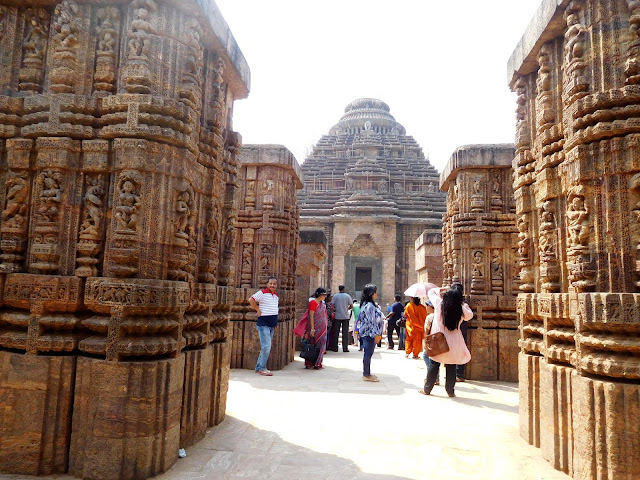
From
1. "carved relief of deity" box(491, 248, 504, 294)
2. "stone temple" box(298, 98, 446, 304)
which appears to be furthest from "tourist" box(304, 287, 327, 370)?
"stone temple" box(298, 98, 446, 304)

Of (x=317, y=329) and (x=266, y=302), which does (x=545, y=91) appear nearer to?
(x=266, y=302)

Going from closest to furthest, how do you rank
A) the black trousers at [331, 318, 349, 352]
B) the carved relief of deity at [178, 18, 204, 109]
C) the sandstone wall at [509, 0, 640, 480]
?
the sandstone wall at [509, 0, 640, 480] < the carved relief of deity at [178, 18, 204, 109] < the black trousers at [331, 318, 349, 352]

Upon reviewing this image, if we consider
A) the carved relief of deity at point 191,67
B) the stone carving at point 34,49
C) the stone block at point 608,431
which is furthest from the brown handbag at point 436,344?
the stone carving at point 34,49

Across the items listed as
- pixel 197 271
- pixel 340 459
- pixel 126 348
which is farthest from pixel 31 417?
pixel 340 459

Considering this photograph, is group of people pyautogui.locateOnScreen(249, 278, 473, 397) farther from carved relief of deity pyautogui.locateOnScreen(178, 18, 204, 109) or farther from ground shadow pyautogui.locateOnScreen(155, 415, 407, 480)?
carved relief of deity pyautogui.locateOnScreen(178, 18, 204, 109)

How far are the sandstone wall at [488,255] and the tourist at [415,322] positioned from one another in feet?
5.04

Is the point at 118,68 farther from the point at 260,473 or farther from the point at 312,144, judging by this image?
the point at 312,144

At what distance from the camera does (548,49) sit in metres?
4.43

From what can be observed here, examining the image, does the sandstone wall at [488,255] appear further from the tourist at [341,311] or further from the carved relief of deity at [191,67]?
the carved relief of deity at [191,67]

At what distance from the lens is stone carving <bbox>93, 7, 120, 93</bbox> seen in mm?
3783

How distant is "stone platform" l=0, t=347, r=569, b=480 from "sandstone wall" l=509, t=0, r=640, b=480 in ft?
1.62

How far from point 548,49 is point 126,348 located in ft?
14.8

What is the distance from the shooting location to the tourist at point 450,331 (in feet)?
21.0

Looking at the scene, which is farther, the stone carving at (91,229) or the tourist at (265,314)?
Result: the tourist at (265,314)
